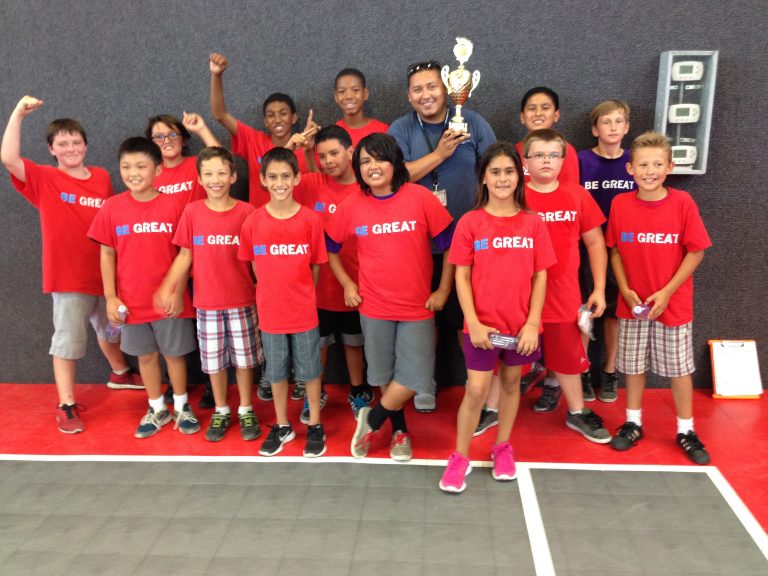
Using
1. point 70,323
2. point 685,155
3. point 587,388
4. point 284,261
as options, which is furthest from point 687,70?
point 70,323

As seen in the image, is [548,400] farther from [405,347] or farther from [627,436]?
[405,347]

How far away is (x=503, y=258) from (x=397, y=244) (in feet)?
1.48

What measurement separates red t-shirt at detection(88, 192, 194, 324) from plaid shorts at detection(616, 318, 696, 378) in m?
2.17

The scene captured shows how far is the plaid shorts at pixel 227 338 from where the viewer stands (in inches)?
107

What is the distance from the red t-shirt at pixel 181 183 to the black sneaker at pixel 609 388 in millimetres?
2395

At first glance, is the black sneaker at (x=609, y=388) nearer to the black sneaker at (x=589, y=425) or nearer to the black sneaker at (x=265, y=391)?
the black sneaker at (x=589, y=425)

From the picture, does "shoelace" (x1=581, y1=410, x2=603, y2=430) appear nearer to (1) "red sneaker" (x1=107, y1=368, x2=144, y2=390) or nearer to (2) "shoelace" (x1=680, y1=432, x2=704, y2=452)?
(2) "shoelace" (x1=680, y1=432, x2=704, y2=452)

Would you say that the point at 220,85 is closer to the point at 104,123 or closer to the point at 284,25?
the point at 284,25

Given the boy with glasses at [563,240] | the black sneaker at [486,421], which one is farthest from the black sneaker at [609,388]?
the black sneaker at [486,421]

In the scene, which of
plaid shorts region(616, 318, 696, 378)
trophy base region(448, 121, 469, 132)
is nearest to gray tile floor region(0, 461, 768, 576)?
plaid shorts region(616, 318, 696, 378)

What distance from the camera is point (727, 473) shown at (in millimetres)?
2373

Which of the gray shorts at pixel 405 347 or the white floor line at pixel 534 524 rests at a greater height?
the gray shorts at pixel 405 347

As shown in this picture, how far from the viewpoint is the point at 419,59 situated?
Answer: 3.12 meters

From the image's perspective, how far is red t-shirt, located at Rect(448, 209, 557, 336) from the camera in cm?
219
